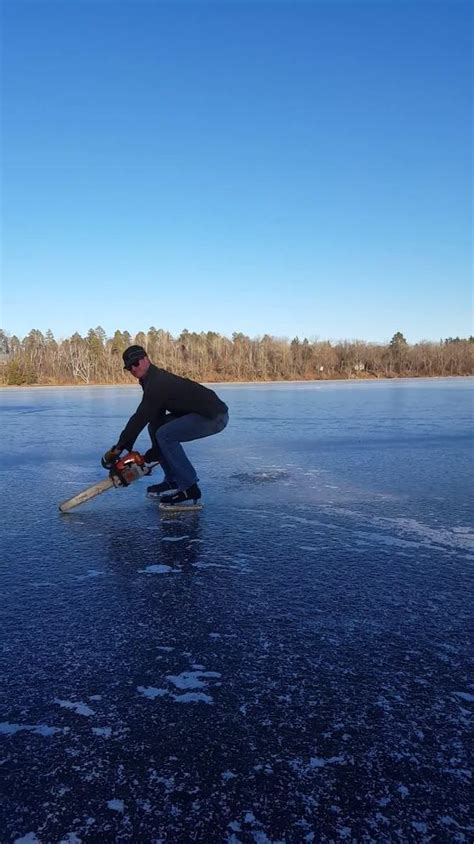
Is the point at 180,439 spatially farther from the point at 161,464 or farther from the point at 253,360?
the point at 253,360

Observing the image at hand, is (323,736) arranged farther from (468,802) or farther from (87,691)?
(87,691)

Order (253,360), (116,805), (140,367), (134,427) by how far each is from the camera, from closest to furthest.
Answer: (116,805), (134,427), (140,367), (253,360)

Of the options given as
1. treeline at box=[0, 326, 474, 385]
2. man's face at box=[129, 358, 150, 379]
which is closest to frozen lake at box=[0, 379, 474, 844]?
man's face at box=[129, 358, 150, 379]

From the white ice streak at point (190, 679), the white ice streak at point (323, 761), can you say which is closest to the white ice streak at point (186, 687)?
the white ice streak at point (190, 679)

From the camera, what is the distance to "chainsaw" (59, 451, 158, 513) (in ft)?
17.0

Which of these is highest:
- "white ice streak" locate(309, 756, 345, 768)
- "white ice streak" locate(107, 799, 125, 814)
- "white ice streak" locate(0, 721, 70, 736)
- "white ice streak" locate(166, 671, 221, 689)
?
"white ice streak" locate(309, 756, 345, 768)

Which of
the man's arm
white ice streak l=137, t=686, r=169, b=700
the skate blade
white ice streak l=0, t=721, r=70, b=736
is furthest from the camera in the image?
the skate blade

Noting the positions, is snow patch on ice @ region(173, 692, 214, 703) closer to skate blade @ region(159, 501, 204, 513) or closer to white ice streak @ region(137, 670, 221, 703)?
white ice streak @ region(137, 670, 221, 703)

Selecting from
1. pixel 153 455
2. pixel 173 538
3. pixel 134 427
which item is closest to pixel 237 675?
pixel 173 538

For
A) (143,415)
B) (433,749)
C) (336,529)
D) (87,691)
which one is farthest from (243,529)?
(433,749)

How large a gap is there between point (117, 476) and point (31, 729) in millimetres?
3449

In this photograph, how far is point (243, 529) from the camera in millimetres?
4551

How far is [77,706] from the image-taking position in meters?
2.05

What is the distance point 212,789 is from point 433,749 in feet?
2.36
